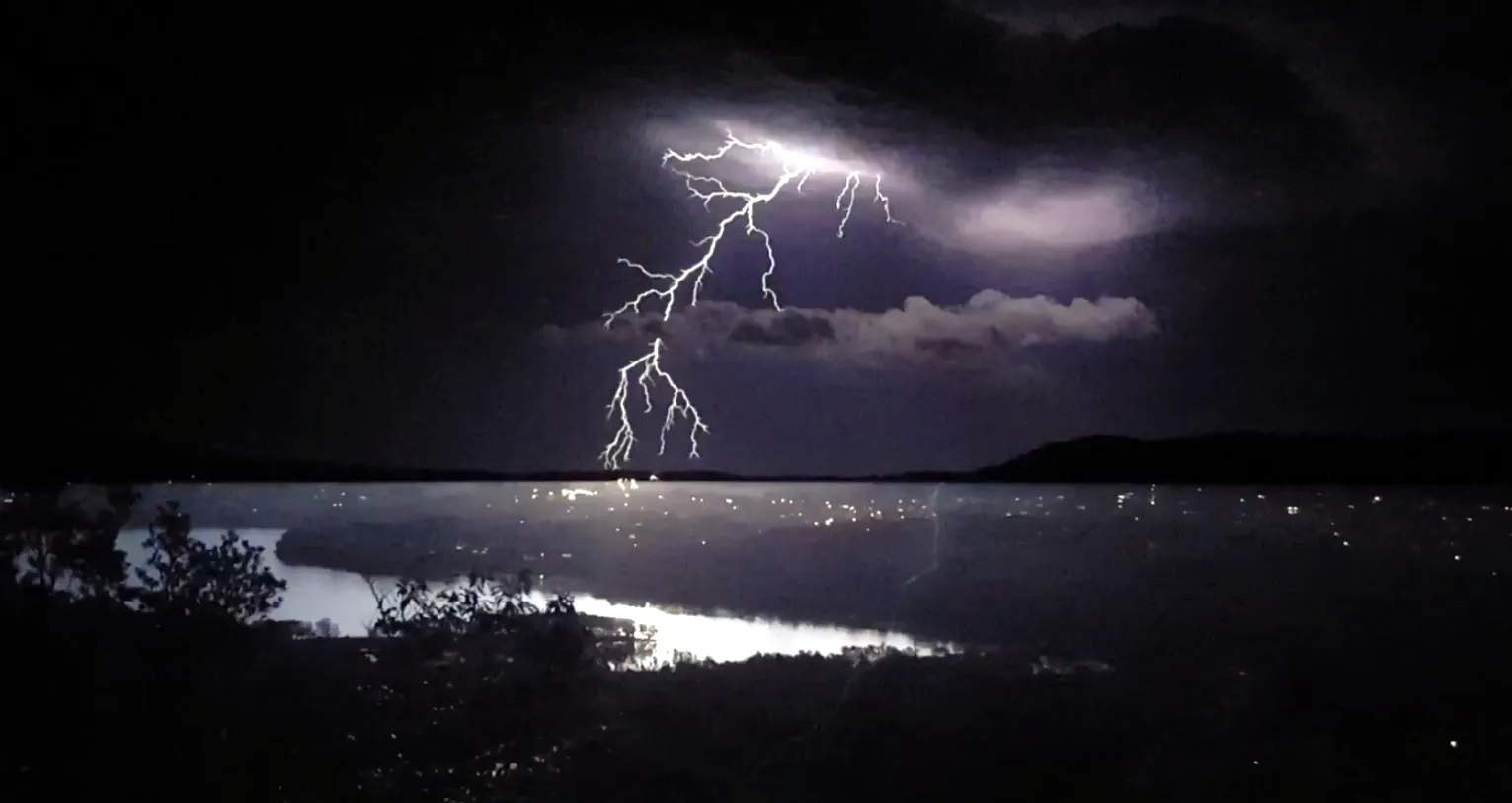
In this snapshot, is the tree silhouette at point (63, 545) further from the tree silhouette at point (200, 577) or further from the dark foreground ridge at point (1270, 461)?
the dark foreground ridge at point (1270, 461)

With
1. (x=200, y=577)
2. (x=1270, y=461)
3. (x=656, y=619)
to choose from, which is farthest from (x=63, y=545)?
(x=1270, y=461)

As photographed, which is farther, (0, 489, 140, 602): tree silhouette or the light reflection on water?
(0, 489, 140, 602): tree silhouette

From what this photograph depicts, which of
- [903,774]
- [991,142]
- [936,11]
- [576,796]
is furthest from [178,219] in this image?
[903,774]

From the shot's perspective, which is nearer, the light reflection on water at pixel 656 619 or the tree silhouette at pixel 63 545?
the light reflection on water at pixel 656 619

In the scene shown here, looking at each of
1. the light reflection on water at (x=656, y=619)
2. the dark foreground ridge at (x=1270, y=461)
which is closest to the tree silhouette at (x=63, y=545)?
the light reflection on water at (x=656, y=619)

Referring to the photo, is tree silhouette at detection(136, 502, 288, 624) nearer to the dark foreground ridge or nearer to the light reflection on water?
the light reflection on water

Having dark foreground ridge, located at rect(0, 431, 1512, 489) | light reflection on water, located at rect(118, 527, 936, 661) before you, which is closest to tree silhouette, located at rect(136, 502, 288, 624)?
light reflection on water, located at rect(118, 527, 936, 661)

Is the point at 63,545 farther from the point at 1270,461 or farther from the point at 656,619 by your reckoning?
the point at 1270,461

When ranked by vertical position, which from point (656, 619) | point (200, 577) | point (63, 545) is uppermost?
point (63, 545)

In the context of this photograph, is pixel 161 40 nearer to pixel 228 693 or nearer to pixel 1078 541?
pixel 228 693
